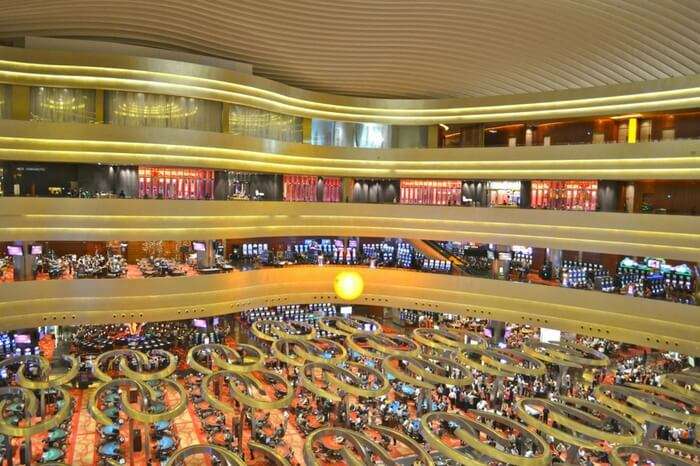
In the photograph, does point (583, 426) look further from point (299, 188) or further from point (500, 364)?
point (299, 188)

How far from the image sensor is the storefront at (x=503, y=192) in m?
32.5

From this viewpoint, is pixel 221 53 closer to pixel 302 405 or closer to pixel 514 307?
pixel 302 405

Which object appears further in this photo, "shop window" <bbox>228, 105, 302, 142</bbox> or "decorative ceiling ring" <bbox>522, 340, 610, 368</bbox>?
"shop window" <bbox>228, 105, 302, 142</bbox>

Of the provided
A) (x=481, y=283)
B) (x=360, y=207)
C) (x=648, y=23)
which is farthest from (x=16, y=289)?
(x=648, y=23)

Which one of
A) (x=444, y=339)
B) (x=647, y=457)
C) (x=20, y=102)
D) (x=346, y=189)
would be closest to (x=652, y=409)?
(x=647, y=457)

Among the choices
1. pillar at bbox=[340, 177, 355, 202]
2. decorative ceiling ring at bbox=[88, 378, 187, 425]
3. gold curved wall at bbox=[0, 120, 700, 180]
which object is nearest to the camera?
decorative ceiling ring at bbox=[88, 378, 187, 425]

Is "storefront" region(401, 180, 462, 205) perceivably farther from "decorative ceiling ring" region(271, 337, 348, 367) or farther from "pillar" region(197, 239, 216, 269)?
"decorative ceiling ring" region(271, 337, 348, 367)

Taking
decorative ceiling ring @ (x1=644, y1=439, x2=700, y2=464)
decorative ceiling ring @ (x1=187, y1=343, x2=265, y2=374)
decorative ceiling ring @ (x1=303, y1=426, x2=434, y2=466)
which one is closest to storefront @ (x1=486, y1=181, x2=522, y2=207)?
decorative ceiling ring @ (x1=187, y1=343, x2=265, y2=374)

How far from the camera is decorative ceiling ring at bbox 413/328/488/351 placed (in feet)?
73.4

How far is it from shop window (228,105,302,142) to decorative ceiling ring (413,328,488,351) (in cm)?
1246

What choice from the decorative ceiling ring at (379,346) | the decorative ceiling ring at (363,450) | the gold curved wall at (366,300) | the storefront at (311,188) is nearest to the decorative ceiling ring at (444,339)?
the decorative ceiling ring at (379,346)

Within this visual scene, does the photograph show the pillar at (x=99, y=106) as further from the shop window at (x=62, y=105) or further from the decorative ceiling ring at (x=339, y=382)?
the decorative ceiling ring at (x=339, y=382)

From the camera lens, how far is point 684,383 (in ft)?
67.6

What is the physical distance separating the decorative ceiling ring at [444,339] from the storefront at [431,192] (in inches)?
391
